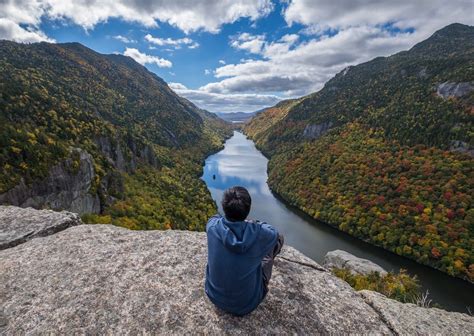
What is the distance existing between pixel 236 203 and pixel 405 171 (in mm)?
98641

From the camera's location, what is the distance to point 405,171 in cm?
8675

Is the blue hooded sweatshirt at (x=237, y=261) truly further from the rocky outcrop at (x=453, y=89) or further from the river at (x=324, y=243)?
the rocky outcrop at (x=453, y=89)

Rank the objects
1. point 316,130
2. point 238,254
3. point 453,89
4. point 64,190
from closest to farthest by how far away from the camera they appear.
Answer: point 238,254
point 64,190
point 453,89
point 316,130

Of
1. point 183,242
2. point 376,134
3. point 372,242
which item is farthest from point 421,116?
point 183,242

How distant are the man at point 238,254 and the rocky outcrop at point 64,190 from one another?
29.0 metres

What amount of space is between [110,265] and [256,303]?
3573 mm

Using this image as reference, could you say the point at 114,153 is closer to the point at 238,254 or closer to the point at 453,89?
the point at 238,254

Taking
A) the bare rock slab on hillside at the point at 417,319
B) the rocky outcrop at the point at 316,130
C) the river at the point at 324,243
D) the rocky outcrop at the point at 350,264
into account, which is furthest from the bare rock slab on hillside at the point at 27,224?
the rocky outcrop at the point at 316,130

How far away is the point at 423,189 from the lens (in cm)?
7550

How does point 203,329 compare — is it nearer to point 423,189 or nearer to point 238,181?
point 423,189

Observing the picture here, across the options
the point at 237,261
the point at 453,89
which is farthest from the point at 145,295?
the point at 453,89

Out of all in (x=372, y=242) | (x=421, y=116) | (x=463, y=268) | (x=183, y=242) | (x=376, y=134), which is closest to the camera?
(x=183, y=242)

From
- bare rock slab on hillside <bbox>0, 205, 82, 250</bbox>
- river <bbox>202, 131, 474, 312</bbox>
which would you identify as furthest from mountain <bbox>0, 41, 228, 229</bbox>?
bare rock slab on hillside <bbox>0, 205, 82, 250</bbox>

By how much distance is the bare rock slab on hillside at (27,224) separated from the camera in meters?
7.59
